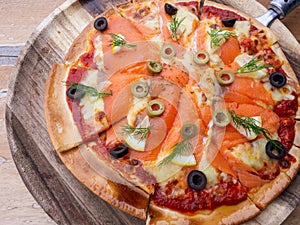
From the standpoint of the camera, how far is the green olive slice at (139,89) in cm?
391

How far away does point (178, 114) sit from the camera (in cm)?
388

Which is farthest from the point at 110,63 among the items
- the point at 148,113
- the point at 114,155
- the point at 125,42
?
the point at 114,155

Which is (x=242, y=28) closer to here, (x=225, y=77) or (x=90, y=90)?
(x=225, y=77)

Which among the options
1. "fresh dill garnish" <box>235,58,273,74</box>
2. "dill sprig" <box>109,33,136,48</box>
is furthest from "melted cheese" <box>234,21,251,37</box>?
"dill sprig" <box>109,33,136,48</box>

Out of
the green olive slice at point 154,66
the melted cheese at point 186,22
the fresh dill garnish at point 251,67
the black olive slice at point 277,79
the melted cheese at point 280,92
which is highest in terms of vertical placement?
the melted cheese at point 186,22

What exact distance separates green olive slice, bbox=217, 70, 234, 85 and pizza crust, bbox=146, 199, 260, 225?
40.8 inches

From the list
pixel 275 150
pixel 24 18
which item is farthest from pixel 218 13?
pixel 24 18

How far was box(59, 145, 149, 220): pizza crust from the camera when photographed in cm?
371

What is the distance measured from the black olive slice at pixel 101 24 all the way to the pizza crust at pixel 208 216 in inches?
66.5

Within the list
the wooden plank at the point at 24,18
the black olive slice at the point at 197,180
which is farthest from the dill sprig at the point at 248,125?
the wooden plank at the point at 24,18

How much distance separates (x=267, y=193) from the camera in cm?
379

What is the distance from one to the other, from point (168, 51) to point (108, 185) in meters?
1.30

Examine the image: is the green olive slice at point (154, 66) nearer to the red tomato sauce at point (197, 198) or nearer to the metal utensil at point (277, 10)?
the red tomato sauce at point (197, 198)

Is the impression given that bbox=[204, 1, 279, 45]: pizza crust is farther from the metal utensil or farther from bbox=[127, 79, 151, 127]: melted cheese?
bbox=[127, 79, 151, 127]: melted cheese
